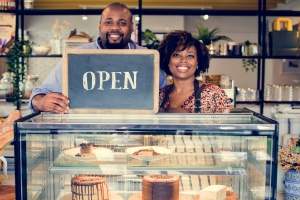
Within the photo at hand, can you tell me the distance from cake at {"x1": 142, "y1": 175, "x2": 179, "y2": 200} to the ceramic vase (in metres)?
0.57

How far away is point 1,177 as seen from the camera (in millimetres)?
2340

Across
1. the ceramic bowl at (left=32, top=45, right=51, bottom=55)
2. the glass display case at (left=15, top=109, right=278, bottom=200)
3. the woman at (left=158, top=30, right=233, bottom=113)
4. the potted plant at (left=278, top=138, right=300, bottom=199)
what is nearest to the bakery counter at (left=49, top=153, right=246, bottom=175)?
the glass display case at (left=15, top=109, right=278, bottom=200)

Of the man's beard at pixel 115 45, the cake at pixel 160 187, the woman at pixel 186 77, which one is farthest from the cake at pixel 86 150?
the man's beard at pixel 115 45

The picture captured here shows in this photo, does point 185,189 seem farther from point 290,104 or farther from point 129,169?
point 290,104

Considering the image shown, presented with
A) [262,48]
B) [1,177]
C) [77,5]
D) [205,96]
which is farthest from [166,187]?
[77,5]

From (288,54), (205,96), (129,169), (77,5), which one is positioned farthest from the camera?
(77,5)

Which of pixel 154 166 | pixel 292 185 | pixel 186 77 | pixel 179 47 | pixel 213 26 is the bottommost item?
pixel 292 185

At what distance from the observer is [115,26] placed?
8.16 feet

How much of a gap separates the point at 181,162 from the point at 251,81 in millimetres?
8521

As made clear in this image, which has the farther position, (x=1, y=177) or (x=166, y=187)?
(x=1, y=177)

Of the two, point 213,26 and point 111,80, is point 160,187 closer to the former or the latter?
point 111,80

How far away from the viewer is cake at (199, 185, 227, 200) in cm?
181

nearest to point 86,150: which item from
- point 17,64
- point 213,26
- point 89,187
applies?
point 89,187

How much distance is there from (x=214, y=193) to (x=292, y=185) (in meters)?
0.46
